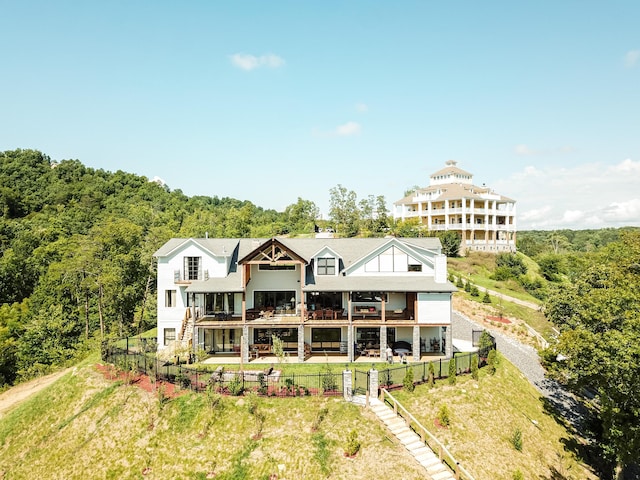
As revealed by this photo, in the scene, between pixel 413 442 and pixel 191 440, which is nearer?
pixel 413 442

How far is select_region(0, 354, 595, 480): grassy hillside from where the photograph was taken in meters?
17.1

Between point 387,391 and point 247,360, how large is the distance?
10.1m

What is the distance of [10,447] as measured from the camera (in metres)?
21.1

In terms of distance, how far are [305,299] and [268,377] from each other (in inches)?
320

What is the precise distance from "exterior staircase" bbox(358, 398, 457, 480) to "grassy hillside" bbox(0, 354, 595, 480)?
17.0 inches

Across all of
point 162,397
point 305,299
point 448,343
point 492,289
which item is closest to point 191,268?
point 305,299

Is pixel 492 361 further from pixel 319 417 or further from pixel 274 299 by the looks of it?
pixel 274 299

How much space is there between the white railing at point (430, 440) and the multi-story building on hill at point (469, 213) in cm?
5178

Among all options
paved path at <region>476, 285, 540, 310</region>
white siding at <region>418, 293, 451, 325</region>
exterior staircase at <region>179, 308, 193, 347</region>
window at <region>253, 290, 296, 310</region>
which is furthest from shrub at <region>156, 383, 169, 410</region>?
paved path at <region>476, 285, 540, 310</region>

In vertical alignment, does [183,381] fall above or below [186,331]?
below

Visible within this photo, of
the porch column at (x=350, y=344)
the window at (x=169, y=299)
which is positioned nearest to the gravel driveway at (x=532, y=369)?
the porch column at (x=350, y=344)

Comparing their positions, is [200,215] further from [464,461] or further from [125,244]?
[464,461]

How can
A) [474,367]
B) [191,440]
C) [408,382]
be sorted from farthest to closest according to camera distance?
[474,367] < [408,382] < [191,440]

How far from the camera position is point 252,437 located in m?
18.4
